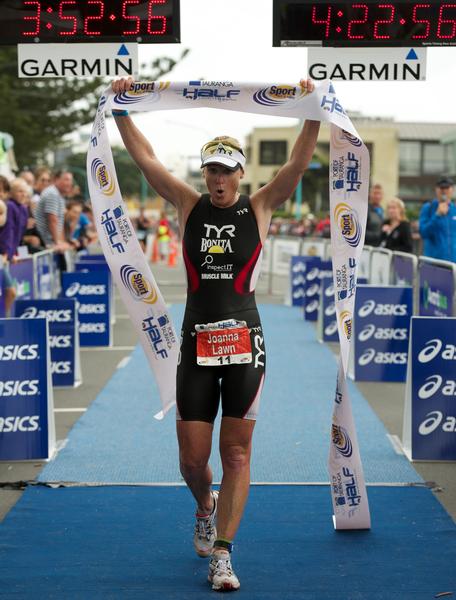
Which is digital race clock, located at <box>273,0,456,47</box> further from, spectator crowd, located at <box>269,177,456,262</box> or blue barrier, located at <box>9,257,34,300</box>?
spectator crowd, located at <box>269,177,456,262</box>

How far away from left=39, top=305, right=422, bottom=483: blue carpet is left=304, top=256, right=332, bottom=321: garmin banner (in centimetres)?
485

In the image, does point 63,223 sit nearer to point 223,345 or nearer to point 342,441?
point 342,441

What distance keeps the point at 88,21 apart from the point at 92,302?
6523 mm

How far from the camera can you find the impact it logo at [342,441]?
5926mm

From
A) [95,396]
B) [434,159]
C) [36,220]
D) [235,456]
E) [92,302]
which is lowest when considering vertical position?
[95,396]

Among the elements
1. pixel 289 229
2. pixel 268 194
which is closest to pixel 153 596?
pixel 268 194

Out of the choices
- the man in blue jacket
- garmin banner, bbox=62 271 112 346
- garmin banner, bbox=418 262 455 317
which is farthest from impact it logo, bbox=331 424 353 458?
garmin banner, bbox=62 271 112 346

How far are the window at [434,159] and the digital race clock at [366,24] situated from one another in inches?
3601

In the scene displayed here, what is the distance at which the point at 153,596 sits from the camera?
4844mm

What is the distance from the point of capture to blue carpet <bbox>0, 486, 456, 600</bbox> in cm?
495

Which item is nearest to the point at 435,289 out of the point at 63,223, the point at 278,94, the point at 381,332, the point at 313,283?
the point at 381,332

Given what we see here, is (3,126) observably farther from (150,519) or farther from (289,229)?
(150,519)

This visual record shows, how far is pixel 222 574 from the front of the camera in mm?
4918

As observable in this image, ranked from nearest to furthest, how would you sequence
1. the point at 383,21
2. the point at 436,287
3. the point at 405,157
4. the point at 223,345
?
the point at 223,345, the point at 383,21, the point at 436,287, the point at 405,157
